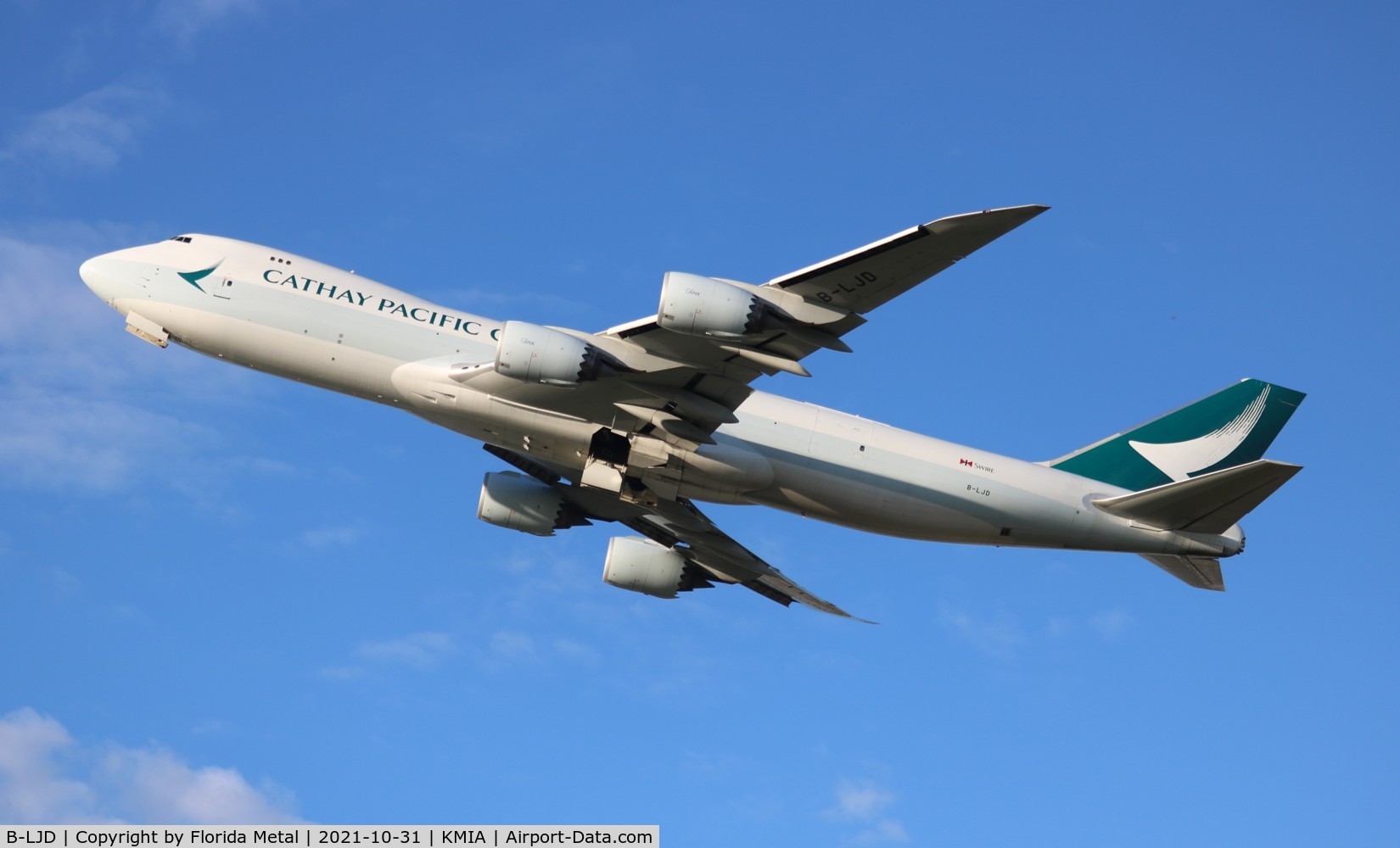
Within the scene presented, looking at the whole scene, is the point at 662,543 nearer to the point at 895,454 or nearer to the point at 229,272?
the point at 895,454

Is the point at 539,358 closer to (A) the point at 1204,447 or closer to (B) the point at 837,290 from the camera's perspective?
(B) the point at 837,290

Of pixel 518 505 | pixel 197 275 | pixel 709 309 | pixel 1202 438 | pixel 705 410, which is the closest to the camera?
pixel 709 309

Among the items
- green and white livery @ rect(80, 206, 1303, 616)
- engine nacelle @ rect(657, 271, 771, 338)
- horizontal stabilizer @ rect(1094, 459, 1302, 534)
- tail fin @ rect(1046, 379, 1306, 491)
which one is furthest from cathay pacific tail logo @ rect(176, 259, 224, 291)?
horizontal stabilizer @ rect(1094, 459, 1302, 534)

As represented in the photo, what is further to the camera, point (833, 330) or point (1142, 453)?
point (1142, 453)

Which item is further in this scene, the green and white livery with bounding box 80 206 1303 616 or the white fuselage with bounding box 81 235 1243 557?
the white fuselage with bounding box 81 235 1243 557

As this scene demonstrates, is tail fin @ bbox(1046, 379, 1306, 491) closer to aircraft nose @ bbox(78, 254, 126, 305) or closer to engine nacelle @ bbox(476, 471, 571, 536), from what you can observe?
engine nacelle @ bbox(476, 471, 571, 536)

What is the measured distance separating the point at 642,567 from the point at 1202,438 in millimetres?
18457

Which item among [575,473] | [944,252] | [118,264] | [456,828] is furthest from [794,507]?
[118,264]

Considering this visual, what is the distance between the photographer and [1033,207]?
2847 centimetres

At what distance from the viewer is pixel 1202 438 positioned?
41.8m

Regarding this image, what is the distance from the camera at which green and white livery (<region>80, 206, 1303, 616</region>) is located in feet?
103

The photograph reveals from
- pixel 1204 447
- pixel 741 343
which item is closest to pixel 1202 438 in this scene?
pixel 1204 447

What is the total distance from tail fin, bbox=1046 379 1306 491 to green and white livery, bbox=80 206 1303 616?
0.20ft

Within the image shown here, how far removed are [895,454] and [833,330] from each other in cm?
721
